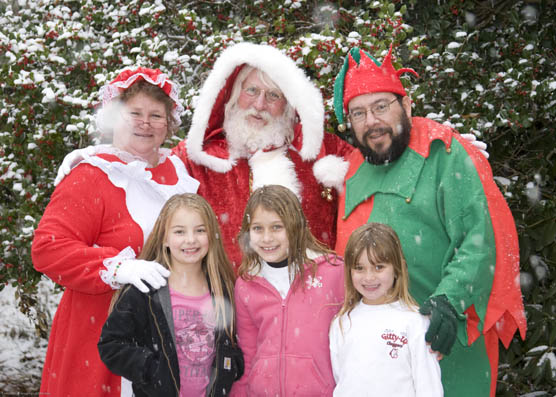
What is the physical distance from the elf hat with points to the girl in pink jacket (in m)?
0.67

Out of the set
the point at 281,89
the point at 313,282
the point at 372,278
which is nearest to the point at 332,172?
the point at 281,89

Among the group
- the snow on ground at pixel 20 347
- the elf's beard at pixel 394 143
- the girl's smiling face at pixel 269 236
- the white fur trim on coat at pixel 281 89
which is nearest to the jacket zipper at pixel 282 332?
the girl's smiling face at pixel 269 236

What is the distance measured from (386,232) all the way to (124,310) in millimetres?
1182

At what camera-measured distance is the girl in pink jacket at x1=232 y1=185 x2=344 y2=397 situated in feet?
8.32

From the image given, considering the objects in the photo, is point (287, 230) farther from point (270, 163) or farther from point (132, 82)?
point (132, 82)

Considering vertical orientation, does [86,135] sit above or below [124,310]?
above

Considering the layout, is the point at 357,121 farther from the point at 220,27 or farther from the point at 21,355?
the point at 21,355

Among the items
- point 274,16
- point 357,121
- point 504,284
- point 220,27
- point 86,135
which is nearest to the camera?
point 504,284

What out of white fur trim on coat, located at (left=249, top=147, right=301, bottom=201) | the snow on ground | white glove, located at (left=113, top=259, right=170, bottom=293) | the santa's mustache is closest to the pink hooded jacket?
white glove, located at (left=113, top=259, right=170, bottom=293)

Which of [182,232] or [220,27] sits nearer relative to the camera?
[182,232]

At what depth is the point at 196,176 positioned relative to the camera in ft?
11.5

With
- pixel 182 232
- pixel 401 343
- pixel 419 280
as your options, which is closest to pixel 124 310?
pixel 182 232

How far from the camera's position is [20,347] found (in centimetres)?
712

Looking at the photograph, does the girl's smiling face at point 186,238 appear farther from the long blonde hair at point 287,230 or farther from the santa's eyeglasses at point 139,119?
the santa's eyeglasses at point 139,119
